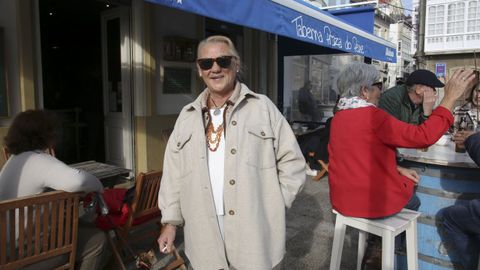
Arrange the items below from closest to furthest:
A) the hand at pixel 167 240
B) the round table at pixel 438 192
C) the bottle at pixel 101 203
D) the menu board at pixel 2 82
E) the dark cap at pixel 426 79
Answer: the hand at pixel 167 240
the round table at pixel 438 192
the bottle at pixel 101 203
the dark cap at pixel 426 79
the menu board at pixel 2 82

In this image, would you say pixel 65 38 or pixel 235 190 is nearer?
pixel 235 190

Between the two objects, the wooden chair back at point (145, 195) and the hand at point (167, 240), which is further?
the wooden chair back at point (145, 195)

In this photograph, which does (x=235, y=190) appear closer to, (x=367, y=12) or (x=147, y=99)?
(x=147, y=99)

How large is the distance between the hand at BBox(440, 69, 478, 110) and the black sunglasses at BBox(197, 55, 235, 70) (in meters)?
1.19

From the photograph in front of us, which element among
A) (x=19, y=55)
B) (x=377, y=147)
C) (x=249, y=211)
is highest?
(x=19, y=55)

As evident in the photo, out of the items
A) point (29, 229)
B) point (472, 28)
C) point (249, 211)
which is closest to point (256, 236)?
point (249, 211)

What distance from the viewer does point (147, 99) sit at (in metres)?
4.97

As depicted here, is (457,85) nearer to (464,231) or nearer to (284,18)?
(464,231)

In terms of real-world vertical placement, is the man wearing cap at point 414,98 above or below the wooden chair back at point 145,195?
above

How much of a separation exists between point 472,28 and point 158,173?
22148 millimetres

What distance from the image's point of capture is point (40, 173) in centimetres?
211

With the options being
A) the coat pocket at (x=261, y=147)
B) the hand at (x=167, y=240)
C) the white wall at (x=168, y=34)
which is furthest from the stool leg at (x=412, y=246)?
the white wall at (x=168, y=34)

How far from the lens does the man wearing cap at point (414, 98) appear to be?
2973 mm

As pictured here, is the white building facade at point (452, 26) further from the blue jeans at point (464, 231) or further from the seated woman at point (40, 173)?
the seated woman at point (40, 173)
